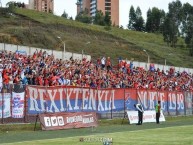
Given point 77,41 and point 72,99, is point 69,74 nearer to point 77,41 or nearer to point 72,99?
point 72,99

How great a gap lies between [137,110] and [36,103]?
1018cm

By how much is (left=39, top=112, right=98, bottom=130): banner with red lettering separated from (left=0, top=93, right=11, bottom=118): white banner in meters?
1.78

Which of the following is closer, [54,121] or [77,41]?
[54,121]

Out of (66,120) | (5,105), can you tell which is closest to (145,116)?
(66,120)

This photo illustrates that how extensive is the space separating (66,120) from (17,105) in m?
3.31

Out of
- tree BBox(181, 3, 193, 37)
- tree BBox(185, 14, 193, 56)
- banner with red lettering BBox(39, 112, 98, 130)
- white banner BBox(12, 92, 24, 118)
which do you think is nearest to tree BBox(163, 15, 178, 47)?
tree BBox(185, 14, 193, 56)

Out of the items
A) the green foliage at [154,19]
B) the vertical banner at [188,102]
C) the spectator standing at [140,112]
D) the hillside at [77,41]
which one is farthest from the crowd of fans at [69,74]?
the green foliage at [154,19]

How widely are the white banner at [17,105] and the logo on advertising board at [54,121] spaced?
142cm

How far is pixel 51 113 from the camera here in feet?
100

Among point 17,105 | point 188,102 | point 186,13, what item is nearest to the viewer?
point 17,105

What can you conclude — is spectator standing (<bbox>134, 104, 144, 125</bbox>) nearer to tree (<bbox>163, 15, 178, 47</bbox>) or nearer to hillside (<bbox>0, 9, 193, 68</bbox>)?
hillside (<bbox>0, 9, 193, 68</bbox>)

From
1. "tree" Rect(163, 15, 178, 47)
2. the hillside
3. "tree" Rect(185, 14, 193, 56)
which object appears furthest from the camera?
"tree" Rect(163, 15, 178, 47)

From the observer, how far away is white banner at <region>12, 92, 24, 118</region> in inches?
1159

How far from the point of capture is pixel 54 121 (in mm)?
30406
